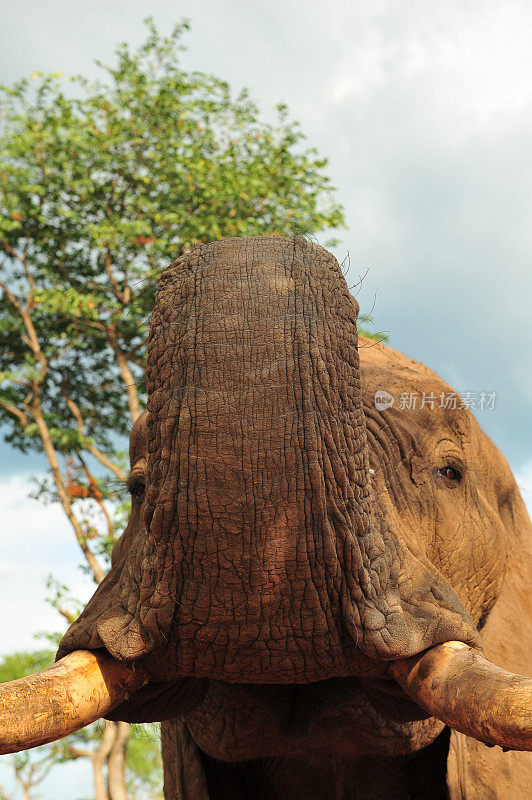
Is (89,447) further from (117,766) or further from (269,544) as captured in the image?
(269,544)

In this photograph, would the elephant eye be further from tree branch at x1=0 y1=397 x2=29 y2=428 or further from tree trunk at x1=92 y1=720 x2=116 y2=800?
tree branch at x1=0 y1=397 x2=29 y2=428

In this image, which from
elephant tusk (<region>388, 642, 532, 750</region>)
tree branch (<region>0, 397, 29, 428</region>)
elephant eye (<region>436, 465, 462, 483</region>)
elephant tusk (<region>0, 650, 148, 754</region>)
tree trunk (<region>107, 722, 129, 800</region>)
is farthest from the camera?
tree branch (<region>0, 397, 29, 428</region>)

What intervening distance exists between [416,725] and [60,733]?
54.2 inches

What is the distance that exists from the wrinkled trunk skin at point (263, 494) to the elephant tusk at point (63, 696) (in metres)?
0.11

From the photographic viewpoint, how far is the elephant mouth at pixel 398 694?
1874 mm

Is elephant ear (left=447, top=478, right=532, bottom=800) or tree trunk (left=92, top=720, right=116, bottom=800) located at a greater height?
elephant ear (left=447, top=478, right=532, bottom=800)

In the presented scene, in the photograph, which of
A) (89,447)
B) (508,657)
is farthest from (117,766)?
(508,657)

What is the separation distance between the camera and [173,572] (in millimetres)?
2182

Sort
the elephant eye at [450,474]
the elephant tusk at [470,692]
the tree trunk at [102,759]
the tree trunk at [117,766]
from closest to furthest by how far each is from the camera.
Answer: the elephant tusk at [470,692]
the elephant eye at [450,474]
the tree trunk at [117,766]
the tree trunk at [102,759]

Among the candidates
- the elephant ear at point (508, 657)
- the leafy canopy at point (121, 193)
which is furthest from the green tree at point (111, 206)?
the elephant ear at point (508, 657)

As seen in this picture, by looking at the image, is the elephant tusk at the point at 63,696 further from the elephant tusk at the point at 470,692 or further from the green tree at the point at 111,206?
the green tree at the point at 111,206

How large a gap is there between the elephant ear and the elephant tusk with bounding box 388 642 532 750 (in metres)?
0.96

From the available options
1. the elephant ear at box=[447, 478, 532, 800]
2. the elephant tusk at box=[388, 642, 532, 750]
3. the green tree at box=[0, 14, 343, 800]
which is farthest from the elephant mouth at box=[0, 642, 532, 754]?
the green tree at box=[0, 14, 343, 800]

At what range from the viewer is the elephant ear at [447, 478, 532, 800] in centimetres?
309
